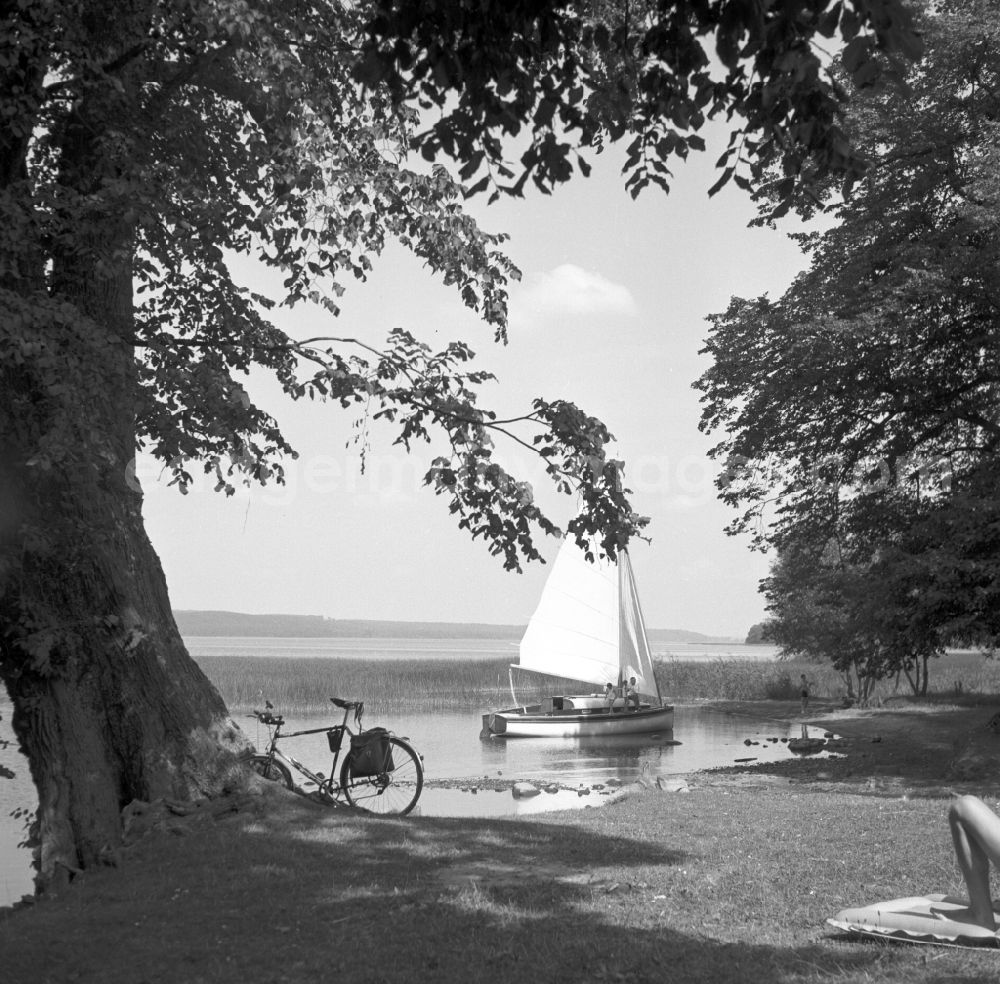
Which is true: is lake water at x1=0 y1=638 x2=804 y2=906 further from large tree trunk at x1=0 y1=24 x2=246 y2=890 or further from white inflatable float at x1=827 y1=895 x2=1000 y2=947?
white inflatable float at x1=827 y1=895 x2=1000 y2=947

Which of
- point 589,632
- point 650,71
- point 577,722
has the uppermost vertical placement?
point 650,71

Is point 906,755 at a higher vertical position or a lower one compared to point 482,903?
lower

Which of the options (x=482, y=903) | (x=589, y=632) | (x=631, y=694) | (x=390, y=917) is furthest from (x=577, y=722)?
(x=390, y=917)

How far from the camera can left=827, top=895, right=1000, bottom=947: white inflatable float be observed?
18.4 ft

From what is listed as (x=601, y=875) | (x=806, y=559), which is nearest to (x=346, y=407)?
(x=601, y=875)

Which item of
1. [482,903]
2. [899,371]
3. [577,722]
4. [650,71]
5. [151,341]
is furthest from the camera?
[577,722]

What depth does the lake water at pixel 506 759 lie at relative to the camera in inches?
700

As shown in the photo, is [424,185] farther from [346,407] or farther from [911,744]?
[911,744]

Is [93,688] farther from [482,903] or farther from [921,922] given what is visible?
[921,922]

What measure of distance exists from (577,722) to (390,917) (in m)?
28.8

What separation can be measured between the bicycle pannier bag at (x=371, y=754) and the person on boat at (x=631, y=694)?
24590 mm

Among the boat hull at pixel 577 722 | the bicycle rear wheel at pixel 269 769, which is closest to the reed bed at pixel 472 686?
the boat hull at pixel 577 722

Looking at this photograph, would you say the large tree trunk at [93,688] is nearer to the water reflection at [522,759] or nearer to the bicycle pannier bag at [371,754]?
the bicycle pannier bag at [371,754]

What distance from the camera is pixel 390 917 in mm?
6781
